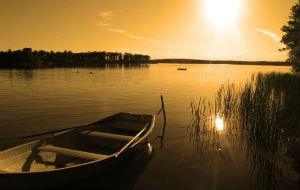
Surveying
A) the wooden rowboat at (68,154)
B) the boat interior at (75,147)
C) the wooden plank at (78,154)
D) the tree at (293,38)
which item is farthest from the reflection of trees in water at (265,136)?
the tree at (293,38)

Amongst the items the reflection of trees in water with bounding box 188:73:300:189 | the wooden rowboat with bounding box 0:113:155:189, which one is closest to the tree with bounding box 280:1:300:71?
the reflection of trees in water with bounding box 188:73:300:189

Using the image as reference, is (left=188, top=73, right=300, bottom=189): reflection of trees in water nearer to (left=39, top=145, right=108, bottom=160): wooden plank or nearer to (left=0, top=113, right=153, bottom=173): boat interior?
(left=0, top=113, right=153, bottom=173): boat interior

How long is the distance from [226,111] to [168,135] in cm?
619

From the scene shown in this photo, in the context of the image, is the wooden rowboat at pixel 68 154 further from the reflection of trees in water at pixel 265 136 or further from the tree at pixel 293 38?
the tree at pixel 293 38

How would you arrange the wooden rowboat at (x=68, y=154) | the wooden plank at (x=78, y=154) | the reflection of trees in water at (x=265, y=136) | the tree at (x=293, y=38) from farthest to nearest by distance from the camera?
the tree at (x=293, y=38) → the reflection of trees in water at (x=265, y=136) → the wooden plank at (x=78, y=154) → the wooden rowboat at (x=68, y=154)

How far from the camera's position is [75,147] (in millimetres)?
8609

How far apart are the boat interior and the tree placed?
2926 cm

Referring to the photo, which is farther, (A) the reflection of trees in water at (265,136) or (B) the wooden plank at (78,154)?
(A) the reflection of trees in water at (265,136)

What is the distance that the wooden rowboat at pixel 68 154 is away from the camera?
206 inches

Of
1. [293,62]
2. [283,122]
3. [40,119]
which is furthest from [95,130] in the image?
[293,62]

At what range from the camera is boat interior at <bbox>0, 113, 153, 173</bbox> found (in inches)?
254

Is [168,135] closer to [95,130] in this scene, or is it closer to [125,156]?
[95,130]

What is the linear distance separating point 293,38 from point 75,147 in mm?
33923

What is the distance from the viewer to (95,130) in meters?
9.75
